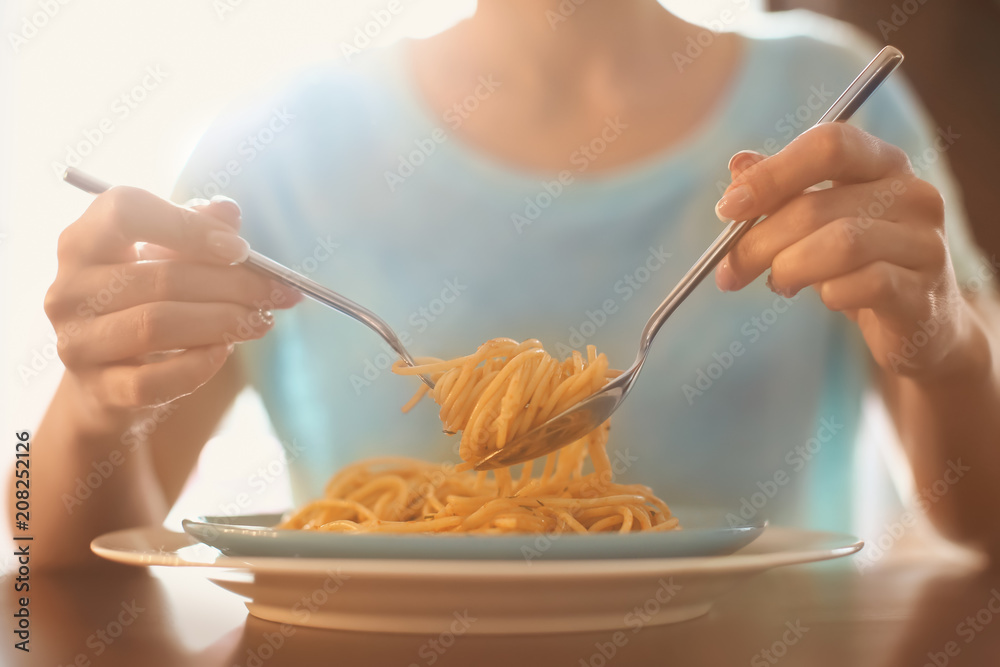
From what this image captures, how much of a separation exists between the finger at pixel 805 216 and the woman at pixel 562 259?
0.65m

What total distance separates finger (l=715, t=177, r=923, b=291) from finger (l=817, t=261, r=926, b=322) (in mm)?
68

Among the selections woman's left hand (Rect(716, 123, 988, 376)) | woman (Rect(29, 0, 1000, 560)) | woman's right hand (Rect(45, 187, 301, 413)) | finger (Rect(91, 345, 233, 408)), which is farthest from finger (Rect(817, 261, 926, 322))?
finger (Rect(91, 345, 233, 408))

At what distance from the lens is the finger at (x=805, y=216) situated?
0.86 metres

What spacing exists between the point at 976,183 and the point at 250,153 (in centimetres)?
295

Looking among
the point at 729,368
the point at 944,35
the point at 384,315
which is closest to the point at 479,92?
the point at 384,315

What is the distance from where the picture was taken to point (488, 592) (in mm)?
520

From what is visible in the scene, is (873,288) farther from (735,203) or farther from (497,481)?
(497,481)

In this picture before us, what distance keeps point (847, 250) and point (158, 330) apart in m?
0.89

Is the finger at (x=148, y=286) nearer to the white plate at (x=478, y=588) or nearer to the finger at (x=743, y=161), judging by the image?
the white plate at (x=478, y=588)

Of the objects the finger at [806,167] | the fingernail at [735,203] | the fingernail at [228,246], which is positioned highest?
the finger at [806,167]

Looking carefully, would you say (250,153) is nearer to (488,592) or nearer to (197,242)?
(197,242)

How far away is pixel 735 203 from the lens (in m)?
0.80

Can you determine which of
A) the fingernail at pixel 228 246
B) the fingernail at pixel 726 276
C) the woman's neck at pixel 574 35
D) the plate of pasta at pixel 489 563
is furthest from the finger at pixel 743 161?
the woman's neck at pixel 574 35

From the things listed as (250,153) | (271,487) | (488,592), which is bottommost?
(271,487)
